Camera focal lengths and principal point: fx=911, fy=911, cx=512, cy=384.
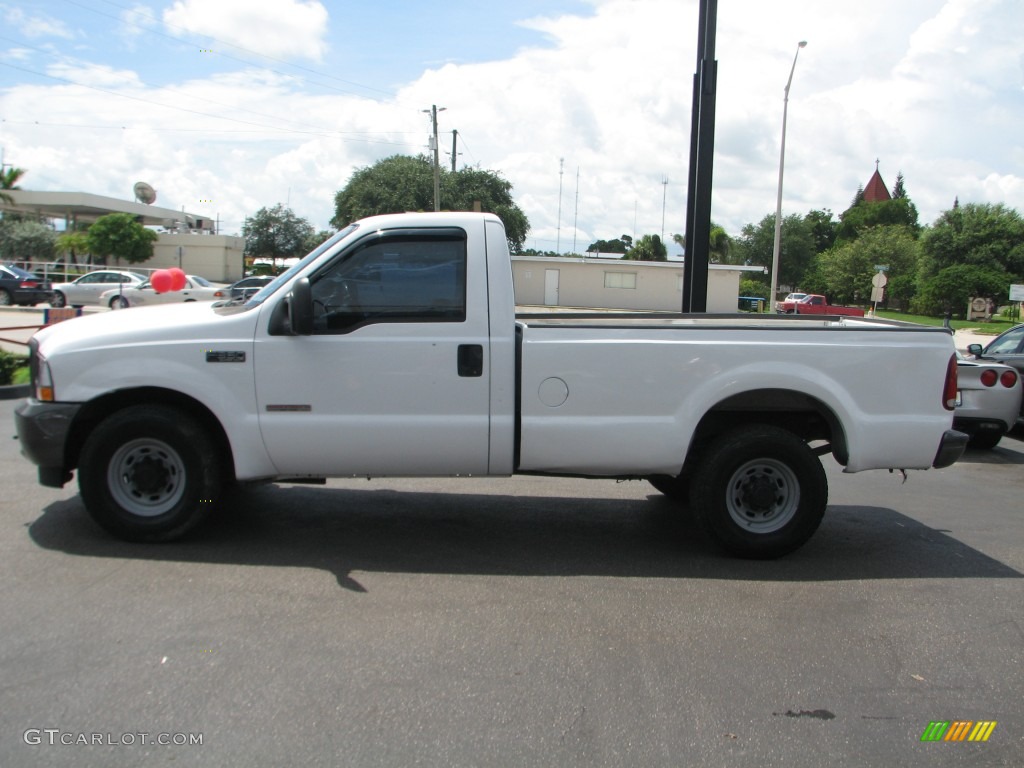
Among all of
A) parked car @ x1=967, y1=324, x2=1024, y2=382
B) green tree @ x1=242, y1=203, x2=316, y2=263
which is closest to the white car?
parked car @ x1=967, y1=324, x2=1024, y2=382

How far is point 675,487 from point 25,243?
5599 cm

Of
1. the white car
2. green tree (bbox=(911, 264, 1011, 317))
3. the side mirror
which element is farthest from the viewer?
green tree (bbox=(911, 264, 1011, 317))

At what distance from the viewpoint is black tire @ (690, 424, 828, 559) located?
5.71 m

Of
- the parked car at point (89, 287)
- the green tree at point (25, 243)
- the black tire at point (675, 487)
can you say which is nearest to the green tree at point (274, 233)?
the green tree at point (25, 243)

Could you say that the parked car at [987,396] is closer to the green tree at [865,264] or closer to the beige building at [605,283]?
the beige building at [605,283]

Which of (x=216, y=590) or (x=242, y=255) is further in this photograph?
(x=242, y=255)

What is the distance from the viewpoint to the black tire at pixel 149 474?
18.2ft

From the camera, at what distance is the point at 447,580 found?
5289mm

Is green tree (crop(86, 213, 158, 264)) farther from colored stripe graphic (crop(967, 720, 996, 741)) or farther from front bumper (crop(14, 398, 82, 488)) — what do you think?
colored stripe graphic (crop(967, 720, 996, 741))

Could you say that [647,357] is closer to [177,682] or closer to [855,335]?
[855,335]

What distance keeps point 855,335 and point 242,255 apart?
59.8 meters

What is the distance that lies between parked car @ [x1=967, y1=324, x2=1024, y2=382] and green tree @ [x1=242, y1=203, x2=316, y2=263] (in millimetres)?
62120

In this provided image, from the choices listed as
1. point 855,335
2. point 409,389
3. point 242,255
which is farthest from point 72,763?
point 242,255

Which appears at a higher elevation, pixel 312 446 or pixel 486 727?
pixel 312 446
